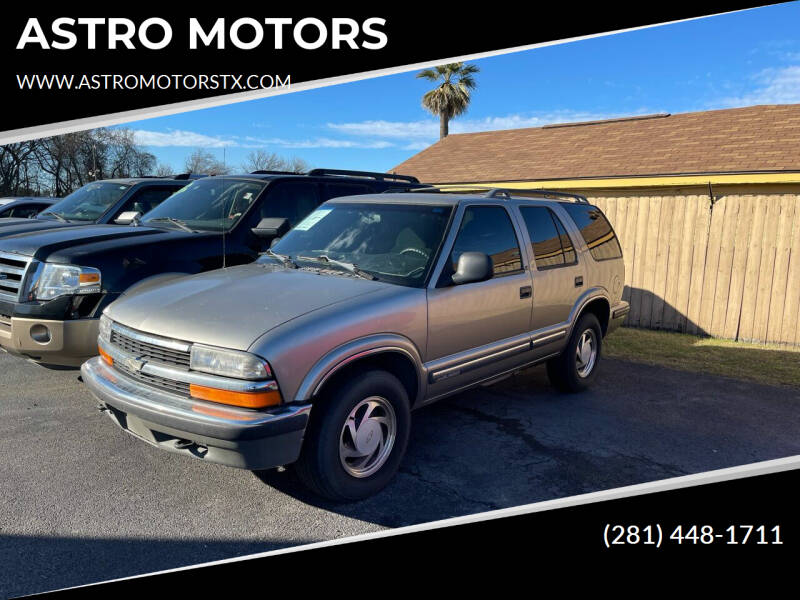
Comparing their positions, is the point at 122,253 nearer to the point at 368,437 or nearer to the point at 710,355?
the point at 368,437

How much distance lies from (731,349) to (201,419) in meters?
8.77

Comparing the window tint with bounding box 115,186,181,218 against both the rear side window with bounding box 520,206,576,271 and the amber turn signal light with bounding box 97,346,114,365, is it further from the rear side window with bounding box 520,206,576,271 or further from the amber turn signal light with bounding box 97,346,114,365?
the rear side window with bounding box 520,206,576,271

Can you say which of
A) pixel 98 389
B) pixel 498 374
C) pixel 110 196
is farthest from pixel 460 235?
pixel 110 196

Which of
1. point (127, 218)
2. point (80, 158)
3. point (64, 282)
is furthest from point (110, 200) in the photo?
point (80, 158)

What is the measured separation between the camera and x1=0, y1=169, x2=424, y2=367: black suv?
4.78 m

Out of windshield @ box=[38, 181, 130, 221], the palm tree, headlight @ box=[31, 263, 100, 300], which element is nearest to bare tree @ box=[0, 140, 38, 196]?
the palm tree

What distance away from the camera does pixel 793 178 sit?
936cm

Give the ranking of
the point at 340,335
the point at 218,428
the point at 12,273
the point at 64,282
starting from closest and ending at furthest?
the point at 218,428 < the point at 340,335 < the point at 64,282 < the point at 12,273

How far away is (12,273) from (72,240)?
0.55 metres

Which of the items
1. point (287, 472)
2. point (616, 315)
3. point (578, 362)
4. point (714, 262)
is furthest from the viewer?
point (714, 262)

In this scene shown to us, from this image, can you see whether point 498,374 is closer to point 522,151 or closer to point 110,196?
point 110,196

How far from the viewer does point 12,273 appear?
5.08m

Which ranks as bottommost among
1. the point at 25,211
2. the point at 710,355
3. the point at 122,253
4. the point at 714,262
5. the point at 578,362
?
the point at 710,355

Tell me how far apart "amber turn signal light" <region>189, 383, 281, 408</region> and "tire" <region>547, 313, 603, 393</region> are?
11.3 feet
